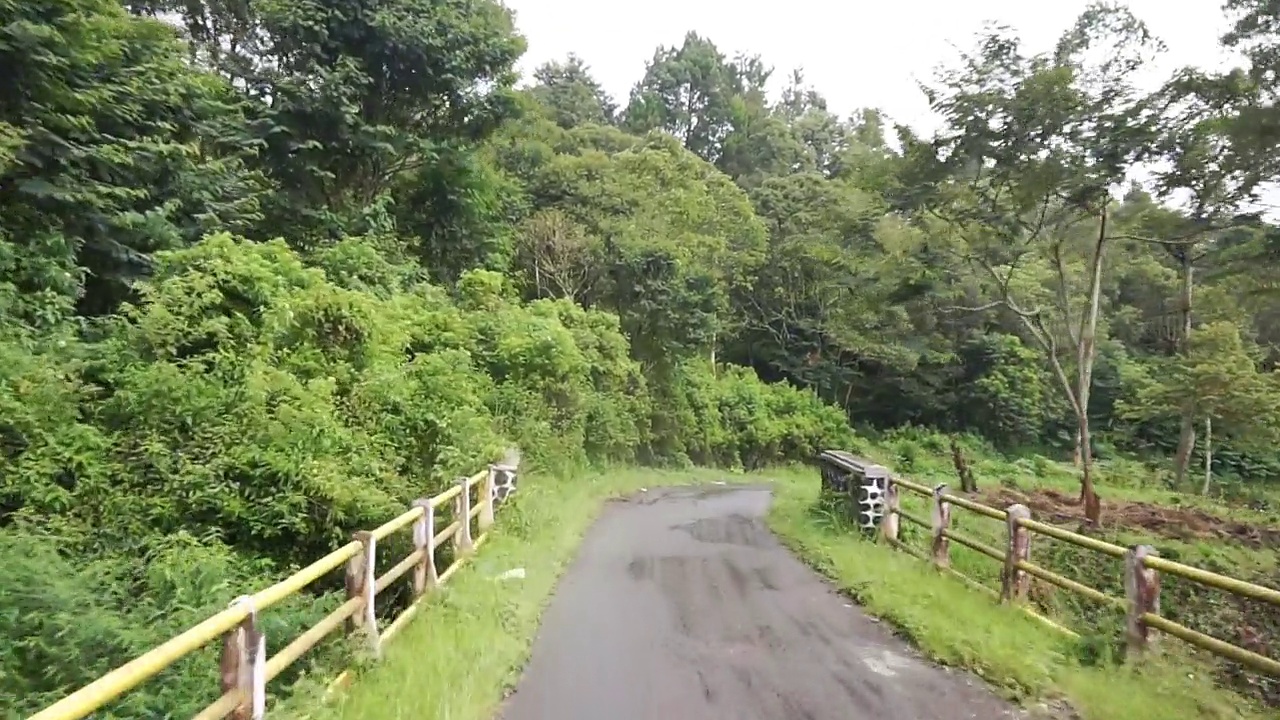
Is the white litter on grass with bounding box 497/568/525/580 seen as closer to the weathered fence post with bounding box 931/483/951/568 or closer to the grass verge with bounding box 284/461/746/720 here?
the grass verge with bounding box 284/461/746/720

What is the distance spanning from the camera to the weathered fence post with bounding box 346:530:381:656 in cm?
604

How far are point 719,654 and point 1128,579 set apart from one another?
304 cm

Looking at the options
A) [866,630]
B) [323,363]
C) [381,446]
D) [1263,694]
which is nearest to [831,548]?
[866,630]

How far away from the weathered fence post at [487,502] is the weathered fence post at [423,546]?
3240mm

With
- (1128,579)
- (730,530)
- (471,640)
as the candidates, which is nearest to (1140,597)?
(1128,579)

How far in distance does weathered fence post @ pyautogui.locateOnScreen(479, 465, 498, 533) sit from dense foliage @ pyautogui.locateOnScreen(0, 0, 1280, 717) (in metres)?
0.28

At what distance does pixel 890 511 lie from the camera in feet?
38.4

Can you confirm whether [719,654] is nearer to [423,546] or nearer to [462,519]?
[423,546]

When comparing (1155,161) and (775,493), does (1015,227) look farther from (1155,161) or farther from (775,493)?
(775,493)

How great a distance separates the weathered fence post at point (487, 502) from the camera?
11259mm

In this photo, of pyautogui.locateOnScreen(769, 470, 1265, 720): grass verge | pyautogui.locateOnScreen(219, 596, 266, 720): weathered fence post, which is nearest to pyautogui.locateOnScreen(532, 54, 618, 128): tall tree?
pyautogui.locateOnScreen(769, 470, 1265, 720): grass verge

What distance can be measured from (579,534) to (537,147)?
1765cm

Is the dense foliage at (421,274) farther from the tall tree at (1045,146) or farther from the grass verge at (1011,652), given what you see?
the grass verge at (1011,652)

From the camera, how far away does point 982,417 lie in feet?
128
